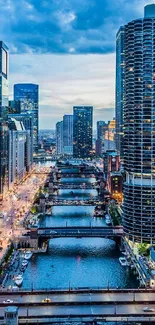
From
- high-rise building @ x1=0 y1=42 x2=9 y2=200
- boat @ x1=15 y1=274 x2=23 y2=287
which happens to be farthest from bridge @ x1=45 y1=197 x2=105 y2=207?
boat @ x1=15 y1=274 x2=23 y2=287

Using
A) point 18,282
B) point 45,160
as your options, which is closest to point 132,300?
point 18,282

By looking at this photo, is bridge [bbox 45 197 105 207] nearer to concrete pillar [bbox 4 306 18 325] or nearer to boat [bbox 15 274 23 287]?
boat [bbox 15 274 23 287]

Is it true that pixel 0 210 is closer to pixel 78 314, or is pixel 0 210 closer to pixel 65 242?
pixel 65 242

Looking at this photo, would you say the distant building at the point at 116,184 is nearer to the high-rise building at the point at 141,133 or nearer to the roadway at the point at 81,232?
the roadway at the point at 81,232

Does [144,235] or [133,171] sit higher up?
[133,171]

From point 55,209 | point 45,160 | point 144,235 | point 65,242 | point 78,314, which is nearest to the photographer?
point 78,314
